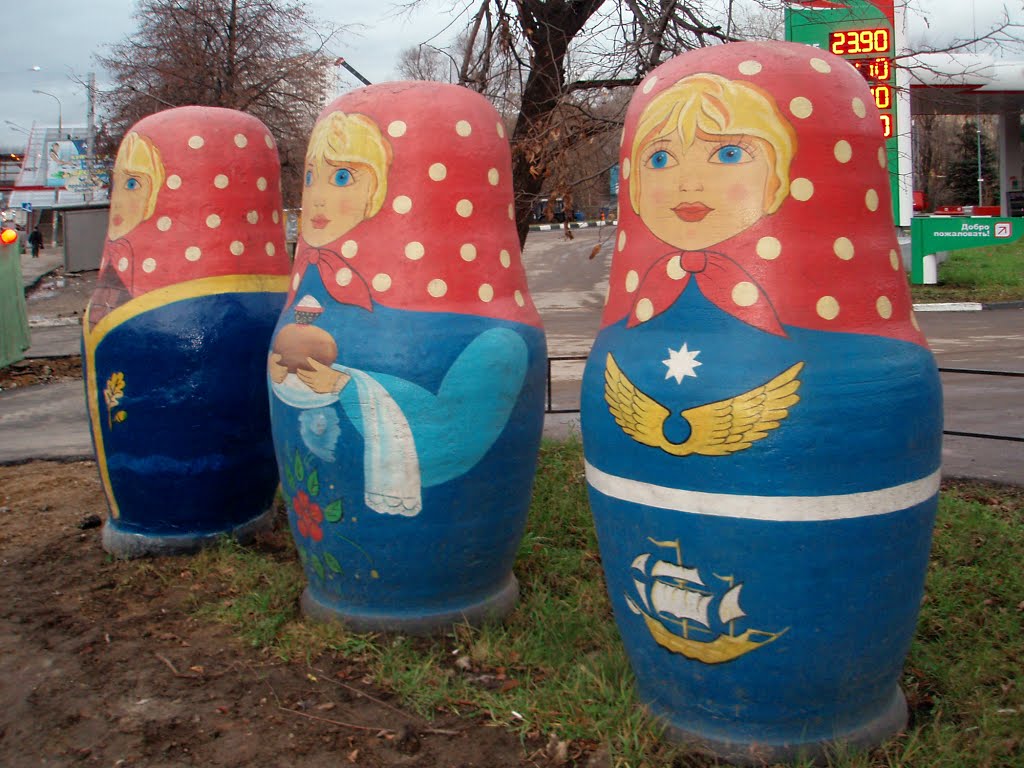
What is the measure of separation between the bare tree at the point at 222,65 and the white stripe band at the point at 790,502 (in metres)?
13.4

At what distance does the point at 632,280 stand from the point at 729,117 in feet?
1.87

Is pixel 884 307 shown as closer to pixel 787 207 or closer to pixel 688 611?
pixel 787 207

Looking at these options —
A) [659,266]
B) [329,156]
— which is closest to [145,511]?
[329,156]

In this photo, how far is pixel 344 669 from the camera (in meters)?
3.88

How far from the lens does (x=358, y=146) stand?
409 cm

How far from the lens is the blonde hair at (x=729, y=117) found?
2.91 m

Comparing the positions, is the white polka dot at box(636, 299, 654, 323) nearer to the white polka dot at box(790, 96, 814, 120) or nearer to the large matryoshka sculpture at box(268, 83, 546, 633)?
the white polka dot at box(790, 96, 814, 120)

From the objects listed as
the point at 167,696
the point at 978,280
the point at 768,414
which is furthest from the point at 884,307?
the point at 978,280

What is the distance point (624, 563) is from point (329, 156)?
7.15ft

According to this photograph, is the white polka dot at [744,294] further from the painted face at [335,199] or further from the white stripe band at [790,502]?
the painted face at [335,199]

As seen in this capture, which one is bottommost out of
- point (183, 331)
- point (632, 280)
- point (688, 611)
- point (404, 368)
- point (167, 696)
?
point (167, 696)

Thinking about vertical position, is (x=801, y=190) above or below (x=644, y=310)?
above

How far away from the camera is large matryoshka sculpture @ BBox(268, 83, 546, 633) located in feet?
12.8

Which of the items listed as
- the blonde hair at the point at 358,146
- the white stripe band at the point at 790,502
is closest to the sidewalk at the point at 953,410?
the blonde hair at the point at 358,146
